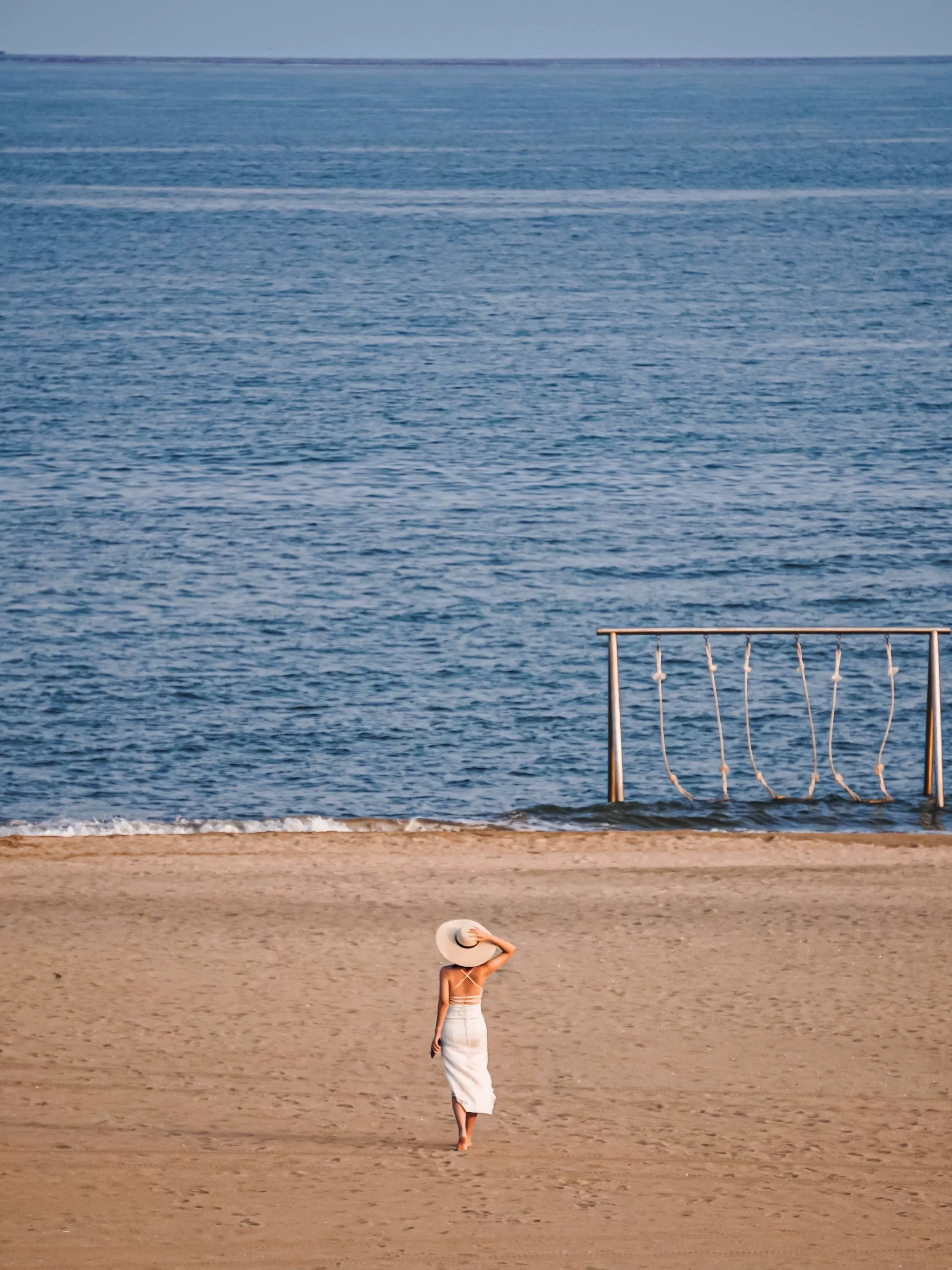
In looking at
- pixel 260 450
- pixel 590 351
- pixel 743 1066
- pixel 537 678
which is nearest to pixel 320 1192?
pixel 743 1066

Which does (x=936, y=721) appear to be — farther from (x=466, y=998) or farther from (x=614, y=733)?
(x=466, y=998)

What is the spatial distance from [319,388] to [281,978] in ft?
139

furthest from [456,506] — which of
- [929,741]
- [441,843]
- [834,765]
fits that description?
[441,843]

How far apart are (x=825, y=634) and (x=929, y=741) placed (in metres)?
1.84

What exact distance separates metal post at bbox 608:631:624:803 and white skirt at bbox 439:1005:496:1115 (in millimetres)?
9336

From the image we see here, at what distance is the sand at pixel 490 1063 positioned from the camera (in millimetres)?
9031

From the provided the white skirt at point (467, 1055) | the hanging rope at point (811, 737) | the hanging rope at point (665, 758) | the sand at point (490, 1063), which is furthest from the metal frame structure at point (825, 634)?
the white skirt at point (467, 1055)

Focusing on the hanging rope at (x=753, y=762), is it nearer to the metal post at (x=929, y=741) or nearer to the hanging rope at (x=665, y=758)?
the hanging rope at (x=665, y=758)

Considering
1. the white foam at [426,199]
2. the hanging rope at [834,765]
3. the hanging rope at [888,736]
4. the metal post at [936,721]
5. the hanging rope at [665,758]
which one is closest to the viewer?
the metal post at [936,721]

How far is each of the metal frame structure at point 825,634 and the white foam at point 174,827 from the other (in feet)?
11.1

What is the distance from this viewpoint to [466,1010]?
376 inches

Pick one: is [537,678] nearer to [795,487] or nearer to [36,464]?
[795,487]

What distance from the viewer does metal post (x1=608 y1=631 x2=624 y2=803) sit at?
19.2m

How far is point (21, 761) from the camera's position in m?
23.2
